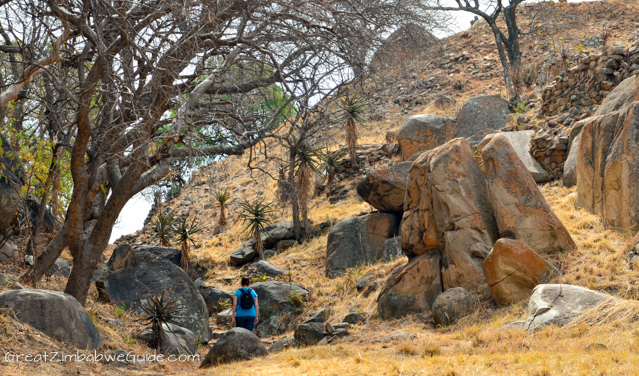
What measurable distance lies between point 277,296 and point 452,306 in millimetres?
5870

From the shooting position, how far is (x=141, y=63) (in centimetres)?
916

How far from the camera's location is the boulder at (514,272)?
9.80 metres

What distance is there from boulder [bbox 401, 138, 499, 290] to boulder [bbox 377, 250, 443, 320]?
0.23 meters

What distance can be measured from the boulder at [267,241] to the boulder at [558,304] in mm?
12800

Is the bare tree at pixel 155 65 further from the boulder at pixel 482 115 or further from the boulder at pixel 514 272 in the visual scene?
the boulder at pixel 482 115

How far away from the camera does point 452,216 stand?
1102 cm

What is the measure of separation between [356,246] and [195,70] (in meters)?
9.28

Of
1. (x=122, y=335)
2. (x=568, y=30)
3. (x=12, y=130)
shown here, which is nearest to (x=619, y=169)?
(x=122, y=335)

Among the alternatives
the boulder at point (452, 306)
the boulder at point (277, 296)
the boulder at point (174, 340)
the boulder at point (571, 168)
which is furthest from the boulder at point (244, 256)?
the boulder at point (452, 306)

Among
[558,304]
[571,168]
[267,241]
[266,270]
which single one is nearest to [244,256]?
[267,241]

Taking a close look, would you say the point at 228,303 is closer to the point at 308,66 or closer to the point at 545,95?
the point at 308,66

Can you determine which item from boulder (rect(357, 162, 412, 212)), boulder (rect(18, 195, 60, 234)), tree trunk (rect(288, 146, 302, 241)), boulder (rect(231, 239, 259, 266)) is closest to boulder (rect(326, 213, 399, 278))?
boulder (rect(357, 162, 412, 212))

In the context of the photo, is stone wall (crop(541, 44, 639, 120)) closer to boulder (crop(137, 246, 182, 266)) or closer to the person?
the person

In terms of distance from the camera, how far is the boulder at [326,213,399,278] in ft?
54.3
